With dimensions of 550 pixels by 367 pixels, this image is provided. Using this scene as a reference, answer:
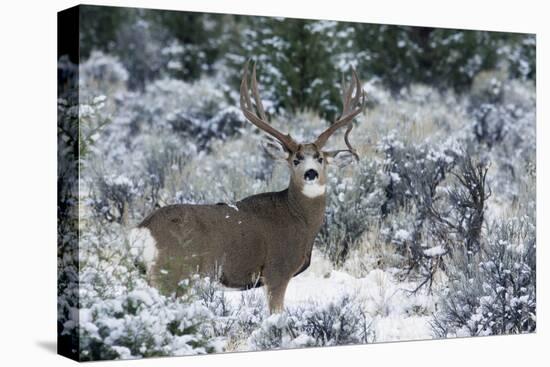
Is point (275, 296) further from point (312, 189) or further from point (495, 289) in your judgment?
point (495, 289)

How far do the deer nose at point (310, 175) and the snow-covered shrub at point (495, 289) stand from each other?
187 cm

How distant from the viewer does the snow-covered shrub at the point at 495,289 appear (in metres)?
11.9

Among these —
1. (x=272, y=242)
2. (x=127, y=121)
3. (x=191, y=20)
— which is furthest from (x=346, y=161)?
(x=191, y=20)

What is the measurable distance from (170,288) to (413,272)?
280cm

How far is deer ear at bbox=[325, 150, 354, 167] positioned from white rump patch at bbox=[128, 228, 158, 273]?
1927 millimetres

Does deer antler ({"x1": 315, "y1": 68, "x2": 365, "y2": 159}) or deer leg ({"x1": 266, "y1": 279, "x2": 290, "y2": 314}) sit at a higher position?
deer antler ({"x1": 315, "y1": 68, "x2": 365, "y2": 159})

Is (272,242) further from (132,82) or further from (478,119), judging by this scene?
(132,82)

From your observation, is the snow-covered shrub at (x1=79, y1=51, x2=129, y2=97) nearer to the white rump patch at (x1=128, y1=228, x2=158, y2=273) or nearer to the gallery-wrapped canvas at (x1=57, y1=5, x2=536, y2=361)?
the gallery-wrapped canvas at (x1=57, y1=5, x2=536, y2=361)

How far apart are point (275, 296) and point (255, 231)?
637 millimetres

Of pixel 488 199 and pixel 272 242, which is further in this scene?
pixel 488 199

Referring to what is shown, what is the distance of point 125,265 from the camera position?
Answer: 10.2 m

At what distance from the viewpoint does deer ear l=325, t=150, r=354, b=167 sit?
11.3 metres

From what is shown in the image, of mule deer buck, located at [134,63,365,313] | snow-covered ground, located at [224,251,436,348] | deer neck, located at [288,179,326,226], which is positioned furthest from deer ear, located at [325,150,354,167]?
snow-covered ground, located at [224,251,436,348]

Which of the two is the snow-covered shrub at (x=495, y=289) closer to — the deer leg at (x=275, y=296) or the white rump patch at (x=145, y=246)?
the deer leg at (x=275, y=296)
